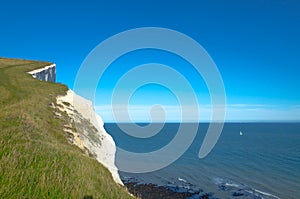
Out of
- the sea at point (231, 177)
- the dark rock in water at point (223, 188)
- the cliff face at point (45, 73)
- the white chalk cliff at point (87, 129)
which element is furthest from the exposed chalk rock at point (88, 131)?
the dark rock in water at point (223, 188)

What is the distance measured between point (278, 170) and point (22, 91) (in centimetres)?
5271

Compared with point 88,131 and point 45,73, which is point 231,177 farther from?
point 45,73

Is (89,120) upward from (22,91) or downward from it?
downward

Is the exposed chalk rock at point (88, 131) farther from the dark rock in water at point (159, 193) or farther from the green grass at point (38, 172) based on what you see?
the green grass at point (38, 172)

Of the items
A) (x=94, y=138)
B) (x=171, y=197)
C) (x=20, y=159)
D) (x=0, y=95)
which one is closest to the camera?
(x=20, y=159)

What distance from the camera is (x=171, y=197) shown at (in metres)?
40.3

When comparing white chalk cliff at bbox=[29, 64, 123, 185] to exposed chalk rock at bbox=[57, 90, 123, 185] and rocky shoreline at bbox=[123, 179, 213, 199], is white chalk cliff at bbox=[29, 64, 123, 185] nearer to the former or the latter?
exposed chalk rock at bbox=[57, 90, 123, 185]

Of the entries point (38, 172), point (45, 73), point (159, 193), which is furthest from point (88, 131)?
point (45, 73)

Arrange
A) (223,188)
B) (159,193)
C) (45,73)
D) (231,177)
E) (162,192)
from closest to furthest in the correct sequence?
(159,193), (162,192), (223,188), (45,73), (231,177)

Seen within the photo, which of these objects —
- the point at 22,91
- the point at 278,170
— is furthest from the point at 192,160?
the point at 22,91

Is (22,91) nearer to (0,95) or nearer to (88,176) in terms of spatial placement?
(0,95)

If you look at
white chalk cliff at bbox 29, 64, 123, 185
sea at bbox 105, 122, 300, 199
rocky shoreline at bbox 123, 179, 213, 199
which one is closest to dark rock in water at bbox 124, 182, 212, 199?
rocky shoreline at bbox 123, 179, 213, 199

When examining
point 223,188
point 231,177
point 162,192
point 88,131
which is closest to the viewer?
point 88,131

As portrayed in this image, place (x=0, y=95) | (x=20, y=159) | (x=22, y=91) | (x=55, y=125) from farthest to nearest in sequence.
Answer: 1. (x=22, y=91)
2. (x=0, y=95)
3. (x=55, y=125)
4. (x=20, y=159)
